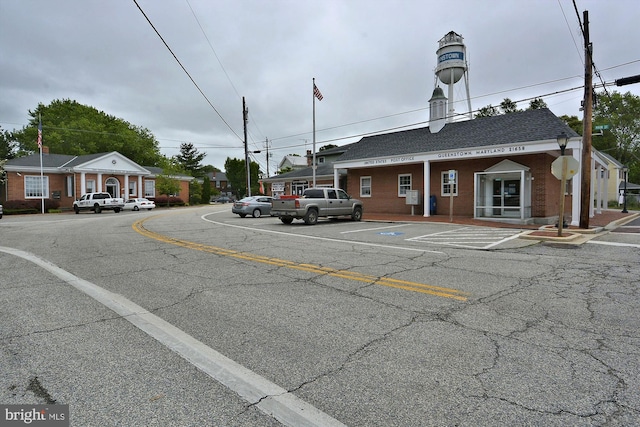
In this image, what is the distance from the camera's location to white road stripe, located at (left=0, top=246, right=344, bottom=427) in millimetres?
2746

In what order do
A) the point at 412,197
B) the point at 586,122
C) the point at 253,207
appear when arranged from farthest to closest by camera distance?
the point at 253,207 → the point at 412,197 → the point at 586,122

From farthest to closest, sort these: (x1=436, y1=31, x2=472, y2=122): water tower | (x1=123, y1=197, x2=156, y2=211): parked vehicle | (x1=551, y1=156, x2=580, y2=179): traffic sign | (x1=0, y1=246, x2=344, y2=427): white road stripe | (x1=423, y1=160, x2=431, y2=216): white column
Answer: (x1=123, y1=197, x2=156, y2=211): parked vehicle < (x1=436, y1=31, x2=472, y2=122): water tower < (x1=423, y1=160, x2=431, y2=216): white column < (x1=551, y1=156, x2=580, y2=179): traffic sign < (x1=0, y1=246, x2=344, y2=427): white road stripe

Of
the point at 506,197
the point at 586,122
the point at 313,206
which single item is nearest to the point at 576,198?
the point at 506,197

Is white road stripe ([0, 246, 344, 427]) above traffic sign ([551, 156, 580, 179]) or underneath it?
underneath

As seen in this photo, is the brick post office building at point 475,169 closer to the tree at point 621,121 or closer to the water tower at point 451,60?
the water tower at point 451,60

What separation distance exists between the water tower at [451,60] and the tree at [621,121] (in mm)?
31357

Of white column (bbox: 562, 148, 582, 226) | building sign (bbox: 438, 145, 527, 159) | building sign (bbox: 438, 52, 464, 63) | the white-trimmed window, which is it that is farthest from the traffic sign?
building sign (bbox: 438, 52, 464, 63)

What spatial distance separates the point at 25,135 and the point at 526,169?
6934 cm

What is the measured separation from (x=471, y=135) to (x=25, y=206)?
3849 cm

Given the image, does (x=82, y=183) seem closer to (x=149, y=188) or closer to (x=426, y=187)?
(x=149, y=188)

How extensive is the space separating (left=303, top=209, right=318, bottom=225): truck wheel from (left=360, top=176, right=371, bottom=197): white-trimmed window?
917 centimetres

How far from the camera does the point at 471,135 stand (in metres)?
22.1

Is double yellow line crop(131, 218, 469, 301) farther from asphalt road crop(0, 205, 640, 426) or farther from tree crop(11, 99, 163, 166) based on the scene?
tree crop(11, 99, 163, 166)

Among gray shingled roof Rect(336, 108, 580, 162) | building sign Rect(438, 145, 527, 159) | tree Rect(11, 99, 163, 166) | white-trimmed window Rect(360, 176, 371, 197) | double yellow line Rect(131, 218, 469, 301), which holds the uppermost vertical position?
tree Rect(11, 99, 163, 166)
